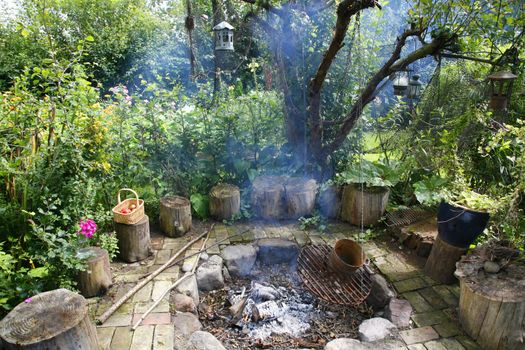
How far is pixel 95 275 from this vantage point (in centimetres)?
262

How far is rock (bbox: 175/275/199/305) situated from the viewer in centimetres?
281

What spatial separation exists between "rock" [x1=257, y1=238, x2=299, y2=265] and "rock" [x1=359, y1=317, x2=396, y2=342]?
45.3 inches

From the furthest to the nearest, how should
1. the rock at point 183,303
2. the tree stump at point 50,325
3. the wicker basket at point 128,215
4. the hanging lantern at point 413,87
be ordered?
the hanging lantern at point 413,87 < the wicker basket at point 128,215 < the rock at point 183,303 < the tree stump at point 50,325

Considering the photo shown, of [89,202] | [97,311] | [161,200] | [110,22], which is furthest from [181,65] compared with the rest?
[97,311]

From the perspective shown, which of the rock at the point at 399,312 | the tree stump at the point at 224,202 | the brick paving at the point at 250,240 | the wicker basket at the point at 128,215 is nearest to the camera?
the brick paving at the point at 250,240

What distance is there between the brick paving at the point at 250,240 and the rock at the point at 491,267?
1.56ft

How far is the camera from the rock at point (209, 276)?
3072mm

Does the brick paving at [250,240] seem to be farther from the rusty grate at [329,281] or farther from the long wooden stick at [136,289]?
the rusty grate at [329,281]

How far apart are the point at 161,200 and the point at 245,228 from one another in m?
0.96

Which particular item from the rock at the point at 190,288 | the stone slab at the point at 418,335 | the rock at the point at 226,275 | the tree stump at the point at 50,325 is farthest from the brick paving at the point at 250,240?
the tree stump at the point at 50,325

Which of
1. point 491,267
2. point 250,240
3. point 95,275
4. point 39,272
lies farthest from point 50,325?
point 491,267

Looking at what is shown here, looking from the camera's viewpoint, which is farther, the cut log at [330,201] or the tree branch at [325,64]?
the cut log at [330,201]

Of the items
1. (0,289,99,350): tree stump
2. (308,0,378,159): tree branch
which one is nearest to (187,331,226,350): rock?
(0,289,99,350): tree stump

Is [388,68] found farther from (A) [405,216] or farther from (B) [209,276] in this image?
(B) [209,276]
